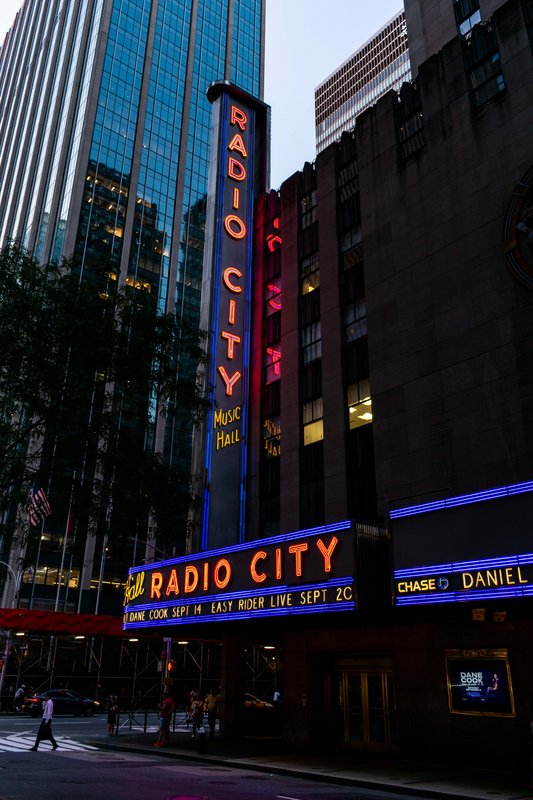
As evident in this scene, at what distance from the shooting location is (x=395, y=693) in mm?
21906

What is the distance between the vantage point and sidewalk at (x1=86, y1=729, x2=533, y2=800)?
15.5 metres

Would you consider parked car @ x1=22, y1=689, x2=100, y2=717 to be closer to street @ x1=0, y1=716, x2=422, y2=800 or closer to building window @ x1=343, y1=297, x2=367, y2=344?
street @ x1=0, y1=716, x2=422, y2=800

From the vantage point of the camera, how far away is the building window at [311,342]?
31.2 meters

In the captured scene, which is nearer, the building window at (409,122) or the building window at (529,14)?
the building window at (529,14)

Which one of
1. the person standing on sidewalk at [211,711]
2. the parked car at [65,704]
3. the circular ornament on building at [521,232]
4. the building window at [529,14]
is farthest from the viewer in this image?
the parked car at [65,704]

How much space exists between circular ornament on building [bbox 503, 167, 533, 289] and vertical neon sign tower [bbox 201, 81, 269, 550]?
14.0 metres

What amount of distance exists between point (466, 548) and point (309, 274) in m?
19.4

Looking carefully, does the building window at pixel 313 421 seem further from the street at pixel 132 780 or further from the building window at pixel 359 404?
the street at pixel 132 780

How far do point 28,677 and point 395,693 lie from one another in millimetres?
36938

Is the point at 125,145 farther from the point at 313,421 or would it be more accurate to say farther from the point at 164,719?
the point at 164,719

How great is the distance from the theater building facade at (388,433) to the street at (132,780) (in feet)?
15.8

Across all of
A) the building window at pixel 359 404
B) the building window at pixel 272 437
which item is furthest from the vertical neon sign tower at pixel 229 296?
the building window at pixel 359 404

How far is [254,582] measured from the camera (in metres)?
22.5

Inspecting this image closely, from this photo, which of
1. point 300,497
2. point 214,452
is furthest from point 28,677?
point 300,497
